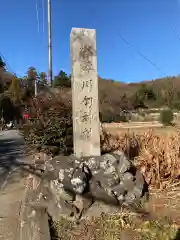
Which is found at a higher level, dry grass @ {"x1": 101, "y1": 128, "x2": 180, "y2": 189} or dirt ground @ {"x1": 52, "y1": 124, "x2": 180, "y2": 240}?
dry grass @ {"x1": 101, "y1": 128, "x2": 180, "y2": 189}

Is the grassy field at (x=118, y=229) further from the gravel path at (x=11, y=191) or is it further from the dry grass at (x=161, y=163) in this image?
the dry grass at (x=161, y=163)

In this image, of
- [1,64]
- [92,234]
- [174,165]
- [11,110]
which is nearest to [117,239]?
[92,234]

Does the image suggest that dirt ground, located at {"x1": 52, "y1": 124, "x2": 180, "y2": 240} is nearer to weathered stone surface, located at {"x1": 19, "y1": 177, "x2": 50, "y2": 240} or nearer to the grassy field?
the grassy field

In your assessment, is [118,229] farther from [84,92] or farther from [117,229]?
[84,92]

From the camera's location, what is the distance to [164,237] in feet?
12.3

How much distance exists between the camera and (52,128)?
685cm

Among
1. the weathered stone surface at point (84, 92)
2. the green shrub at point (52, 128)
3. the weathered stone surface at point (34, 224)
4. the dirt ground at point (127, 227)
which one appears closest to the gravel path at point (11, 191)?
the weathered stone surface at point (34, 224)

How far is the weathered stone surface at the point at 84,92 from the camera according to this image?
5645 mm

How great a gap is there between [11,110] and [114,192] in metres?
37.8

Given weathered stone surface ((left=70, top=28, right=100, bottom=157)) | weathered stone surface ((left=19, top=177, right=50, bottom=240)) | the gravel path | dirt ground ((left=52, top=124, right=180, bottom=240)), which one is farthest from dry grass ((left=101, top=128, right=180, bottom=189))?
the gravel path

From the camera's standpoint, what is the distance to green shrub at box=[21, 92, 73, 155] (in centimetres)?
695

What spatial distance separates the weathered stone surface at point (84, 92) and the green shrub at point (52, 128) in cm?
134

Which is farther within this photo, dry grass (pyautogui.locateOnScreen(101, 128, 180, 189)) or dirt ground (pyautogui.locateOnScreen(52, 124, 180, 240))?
dry grass (pyautogui.locateOnScreen(101, 128, 180, 189))

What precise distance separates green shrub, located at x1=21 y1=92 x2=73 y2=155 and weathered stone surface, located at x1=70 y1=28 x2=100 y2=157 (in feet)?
4.40
